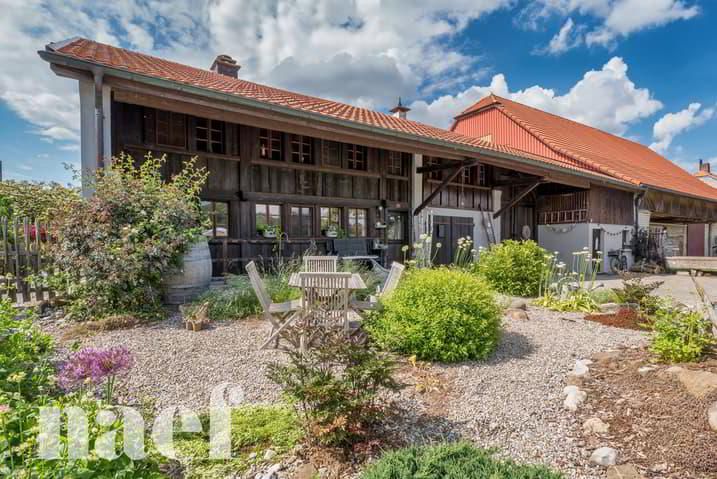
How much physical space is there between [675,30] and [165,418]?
17.5m

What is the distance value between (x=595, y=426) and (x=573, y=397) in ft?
1.25

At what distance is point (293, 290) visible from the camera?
5.38 meters

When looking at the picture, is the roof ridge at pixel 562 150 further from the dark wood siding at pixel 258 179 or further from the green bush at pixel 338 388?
the green bush at pixel 338 388

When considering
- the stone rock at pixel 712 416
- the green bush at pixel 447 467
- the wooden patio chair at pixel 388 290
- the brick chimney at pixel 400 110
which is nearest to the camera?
the green bush at pixel 447 467

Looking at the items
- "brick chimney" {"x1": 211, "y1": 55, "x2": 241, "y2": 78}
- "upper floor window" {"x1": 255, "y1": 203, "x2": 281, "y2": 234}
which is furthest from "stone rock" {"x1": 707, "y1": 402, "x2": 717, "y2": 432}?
"brick chimney" {"x1": 211, "y1": 55, "x2": 241, "y2": 78}

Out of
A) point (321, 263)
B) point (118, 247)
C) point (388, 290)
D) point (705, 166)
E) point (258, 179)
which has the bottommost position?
point (388, 290)

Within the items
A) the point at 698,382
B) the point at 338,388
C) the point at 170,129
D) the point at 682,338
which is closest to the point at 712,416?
the point at 698,382

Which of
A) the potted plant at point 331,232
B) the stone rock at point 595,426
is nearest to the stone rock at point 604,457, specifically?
the stone rock at point 595,426

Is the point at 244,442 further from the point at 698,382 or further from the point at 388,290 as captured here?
the point at 698,382

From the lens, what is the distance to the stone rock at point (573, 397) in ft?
8.41

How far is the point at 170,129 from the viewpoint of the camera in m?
7.11

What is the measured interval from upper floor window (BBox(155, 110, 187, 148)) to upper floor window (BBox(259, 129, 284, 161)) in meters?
1.56

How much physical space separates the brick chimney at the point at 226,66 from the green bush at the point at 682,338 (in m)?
11.6

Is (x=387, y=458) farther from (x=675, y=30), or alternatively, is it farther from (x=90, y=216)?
(x=675, y=30)
